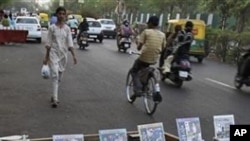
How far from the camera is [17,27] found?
2977 centimetres

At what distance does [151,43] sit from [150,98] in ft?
3.38

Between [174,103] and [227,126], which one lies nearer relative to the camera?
[227,126]

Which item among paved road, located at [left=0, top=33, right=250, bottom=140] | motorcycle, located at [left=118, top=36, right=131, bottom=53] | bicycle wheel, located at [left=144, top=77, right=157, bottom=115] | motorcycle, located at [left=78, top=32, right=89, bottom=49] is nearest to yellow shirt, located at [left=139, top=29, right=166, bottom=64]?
bicycle wheel, located at [left=144, top=77, right=157, bottom=115]

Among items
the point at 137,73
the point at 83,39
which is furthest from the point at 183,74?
the point at 83,39

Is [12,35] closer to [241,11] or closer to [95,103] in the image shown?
[241,11]

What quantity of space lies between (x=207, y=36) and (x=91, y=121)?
18459 millimetres

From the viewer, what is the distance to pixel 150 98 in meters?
9.36

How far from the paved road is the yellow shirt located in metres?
1.04

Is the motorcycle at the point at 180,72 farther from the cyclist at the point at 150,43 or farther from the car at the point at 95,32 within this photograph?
the car at the point at 95,32

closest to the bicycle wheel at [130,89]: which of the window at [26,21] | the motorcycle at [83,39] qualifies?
the motorcycle at [83,39]

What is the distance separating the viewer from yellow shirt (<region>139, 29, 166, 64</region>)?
953 centimetres

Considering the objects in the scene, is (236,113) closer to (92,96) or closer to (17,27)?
(92,96)

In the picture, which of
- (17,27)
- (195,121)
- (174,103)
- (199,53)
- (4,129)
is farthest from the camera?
(17,27)

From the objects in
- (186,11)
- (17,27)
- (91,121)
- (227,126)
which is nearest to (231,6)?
(17,27)
